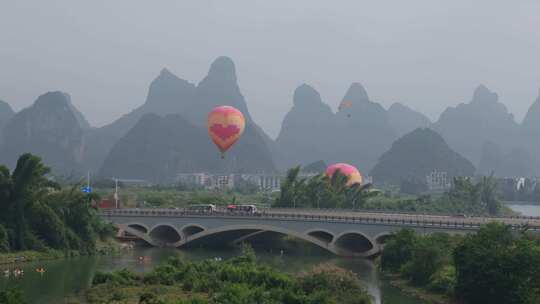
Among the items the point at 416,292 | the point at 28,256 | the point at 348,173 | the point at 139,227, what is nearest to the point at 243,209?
the point at 139,227

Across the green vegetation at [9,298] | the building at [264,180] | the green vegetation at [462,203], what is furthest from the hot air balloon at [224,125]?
the building at [264,180]

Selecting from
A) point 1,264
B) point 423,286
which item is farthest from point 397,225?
point 1,264

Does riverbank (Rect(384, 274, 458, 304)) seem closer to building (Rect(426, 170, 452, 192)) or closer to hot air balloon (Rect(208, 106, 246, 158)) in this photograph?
hot air balloon (Rect(208, 106, 246, 158))

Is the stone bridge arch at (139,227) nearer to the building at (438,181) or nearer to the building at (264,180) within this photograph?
the building at (264,180)

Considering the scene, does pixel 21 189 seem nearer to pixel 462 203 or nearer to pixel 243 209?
pixel 243 209

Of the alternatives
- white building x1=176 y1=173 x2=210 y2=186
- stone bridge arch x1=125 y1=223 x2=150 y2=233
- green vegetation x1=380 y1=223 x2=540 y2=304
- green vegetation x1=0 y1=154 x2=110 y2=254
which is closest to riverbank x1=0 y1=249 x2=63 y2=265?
green vegetation x1=0 y1=154 x2=110 y2=254

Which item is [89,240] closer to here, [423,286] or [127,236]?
[127,236]
